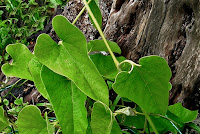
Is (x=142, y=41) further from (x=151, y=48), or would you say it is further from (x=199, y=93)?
(x=199, y=93)

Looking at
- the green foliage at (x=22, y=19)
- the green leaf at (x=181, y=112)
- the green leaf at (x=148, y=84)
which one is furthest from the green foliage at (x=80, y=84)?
the green foliage at (x=22, y=19)

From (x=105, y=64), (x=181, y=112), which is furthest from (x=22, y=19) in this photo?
(x=181, y=112)

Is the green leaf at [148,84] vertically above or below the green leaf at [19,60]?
below

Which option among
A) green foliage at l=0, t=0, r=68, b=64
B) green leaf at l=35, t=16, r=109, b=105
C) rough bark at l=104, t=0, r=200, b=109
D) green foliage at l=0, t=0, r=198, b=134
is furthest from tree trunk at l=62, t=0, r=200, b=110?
green foliage at l=0, t=0, r=68, b=64

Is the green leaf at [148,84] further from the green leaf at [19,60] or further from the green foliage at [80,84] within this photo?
the green leaf at [19,60]

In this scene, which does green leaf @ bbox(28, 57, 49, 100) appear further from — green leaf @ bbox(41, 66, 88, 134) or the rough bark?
the rough bark

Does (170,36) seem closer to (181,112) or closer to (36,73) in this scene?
(181,112)

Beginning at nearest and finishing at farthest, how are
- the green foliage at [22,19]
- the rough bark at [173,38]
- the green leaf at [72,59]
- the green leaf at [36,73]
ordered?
the green leaf at [72,59], the green leaf at [36,73], the rough bark at [173,38], the green foliage at [22,19]
